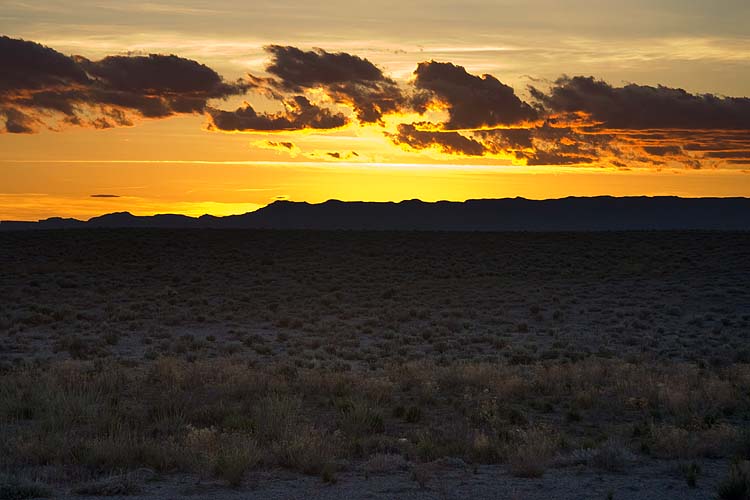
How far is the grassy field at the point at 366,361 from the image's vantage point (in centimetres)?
1142

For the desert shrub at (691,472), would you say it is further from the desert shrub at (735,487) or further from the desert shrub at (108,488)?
the desert shrub at (108,488)

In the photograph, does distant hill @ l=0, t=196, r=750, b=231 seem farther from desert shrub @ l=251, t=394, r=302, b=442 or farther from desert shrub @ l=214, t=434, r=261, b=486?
desert shrub @ l=214, t=434, r=261, b=486

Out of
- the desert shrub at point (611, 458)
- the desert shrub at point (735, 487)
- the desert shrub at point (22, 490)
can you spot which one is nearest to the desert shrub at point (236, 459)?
the desert shrub at point (22, 490)

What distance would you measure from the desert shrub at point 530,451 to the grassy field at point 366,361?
4 cm

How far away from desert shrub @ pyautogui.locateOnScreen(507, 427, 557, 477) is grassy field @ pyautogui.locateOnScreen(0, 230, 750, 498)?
0.04 m

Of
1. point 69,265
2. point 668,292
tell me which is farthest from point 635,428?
point 69,265

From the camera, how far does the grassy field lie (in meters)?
11.4

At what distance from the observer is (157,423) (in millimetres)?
13156

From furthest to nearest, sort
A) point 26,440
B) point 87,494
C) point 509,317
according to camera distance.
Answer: point 509,317 < point 26,440 < point 87,494

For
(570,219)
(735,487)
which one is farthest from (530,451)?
(570,219)

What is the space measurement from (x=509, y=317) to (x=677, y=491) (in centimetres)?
2767

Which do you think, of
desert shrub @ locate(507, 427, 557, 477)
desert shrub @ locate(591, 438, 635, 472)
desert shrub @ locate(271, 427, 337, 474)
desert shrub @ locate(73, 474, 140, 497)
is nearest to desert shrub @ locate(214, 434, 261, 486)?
desert shrub @ locate(271, 427, 337, 474)

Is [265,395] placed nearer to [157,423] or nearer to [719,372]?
[157,423]

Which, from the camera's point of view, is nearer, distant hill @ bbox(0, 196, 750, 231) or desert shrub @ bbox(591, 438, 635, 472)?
desert shrub @ bbox(591, 438, 635, 472)
